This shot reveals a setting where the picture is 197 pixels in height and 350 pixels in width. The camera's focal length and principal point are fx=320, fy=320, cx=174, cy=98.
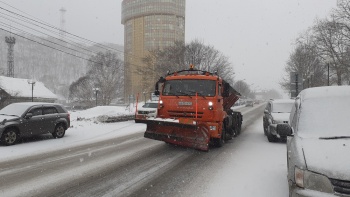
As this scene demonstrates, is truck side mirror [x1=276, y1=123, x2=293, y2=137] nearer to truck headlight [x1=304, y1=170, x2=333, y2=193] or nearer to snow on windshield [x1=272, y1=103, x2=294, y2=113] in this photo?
truck headlight [x1=304, y1=170, x2=333, y2=193]

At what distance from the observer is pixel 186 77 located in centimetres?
1144

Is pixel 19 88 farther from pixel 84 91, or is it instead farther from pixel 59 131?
pixel 59 131

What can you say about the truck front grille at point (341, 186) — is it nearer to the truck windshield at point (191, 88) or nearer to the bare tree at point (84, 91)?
the truck windshield at point (191, 88)

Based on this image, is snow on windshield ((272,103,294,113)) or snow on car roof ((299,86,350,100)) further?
snow on windshield ((272,103,294,113))

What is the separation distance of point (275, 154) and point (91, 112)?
70.2 ft

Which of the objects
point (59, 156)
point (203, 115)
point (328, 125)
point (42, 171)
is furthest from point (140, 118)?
point (328, 125)

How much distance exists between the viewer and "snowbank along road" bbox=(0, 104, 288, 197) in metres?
6.21

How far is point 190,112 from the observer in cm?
1077

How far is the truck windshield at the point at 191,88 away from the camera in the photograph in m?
11.0

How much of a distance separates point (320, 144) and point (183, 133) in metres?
6.13

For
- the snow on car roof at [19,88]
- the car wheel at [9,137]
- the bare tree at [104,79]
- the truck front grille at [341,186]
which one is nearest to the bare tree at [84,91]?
the bare tree at [104,79]

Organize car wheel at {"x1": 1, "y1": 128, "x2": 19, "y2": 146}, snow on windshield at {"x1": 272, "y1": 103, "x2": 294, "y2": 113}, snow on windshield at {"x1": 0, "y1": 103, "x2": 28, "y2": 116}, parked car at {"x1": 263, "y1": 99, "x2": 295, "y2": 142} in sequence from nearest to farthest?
car wheel at {"x1": 1, "y1": 128, "x2": 19, "y2": 146}, snow on windshield at {"x1": 0, "y1": 103, "x2": 28, "y2": 116}, parked car at {"x1": 263, "y1": 99, "x2": 295, "y2": 142}, snow on windshield at {"x1": 272, "y1": 103, "x2": 294, "y2": 113}

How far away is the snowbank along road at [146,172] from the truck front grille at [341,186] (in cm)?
215

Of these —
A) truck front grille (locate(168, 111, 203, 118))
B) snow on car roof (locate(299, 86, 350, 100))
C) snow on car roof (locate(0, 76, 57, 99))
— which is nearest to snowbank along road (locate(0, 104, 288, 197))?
truck front grille (locate(168, 111, 203, 118))
